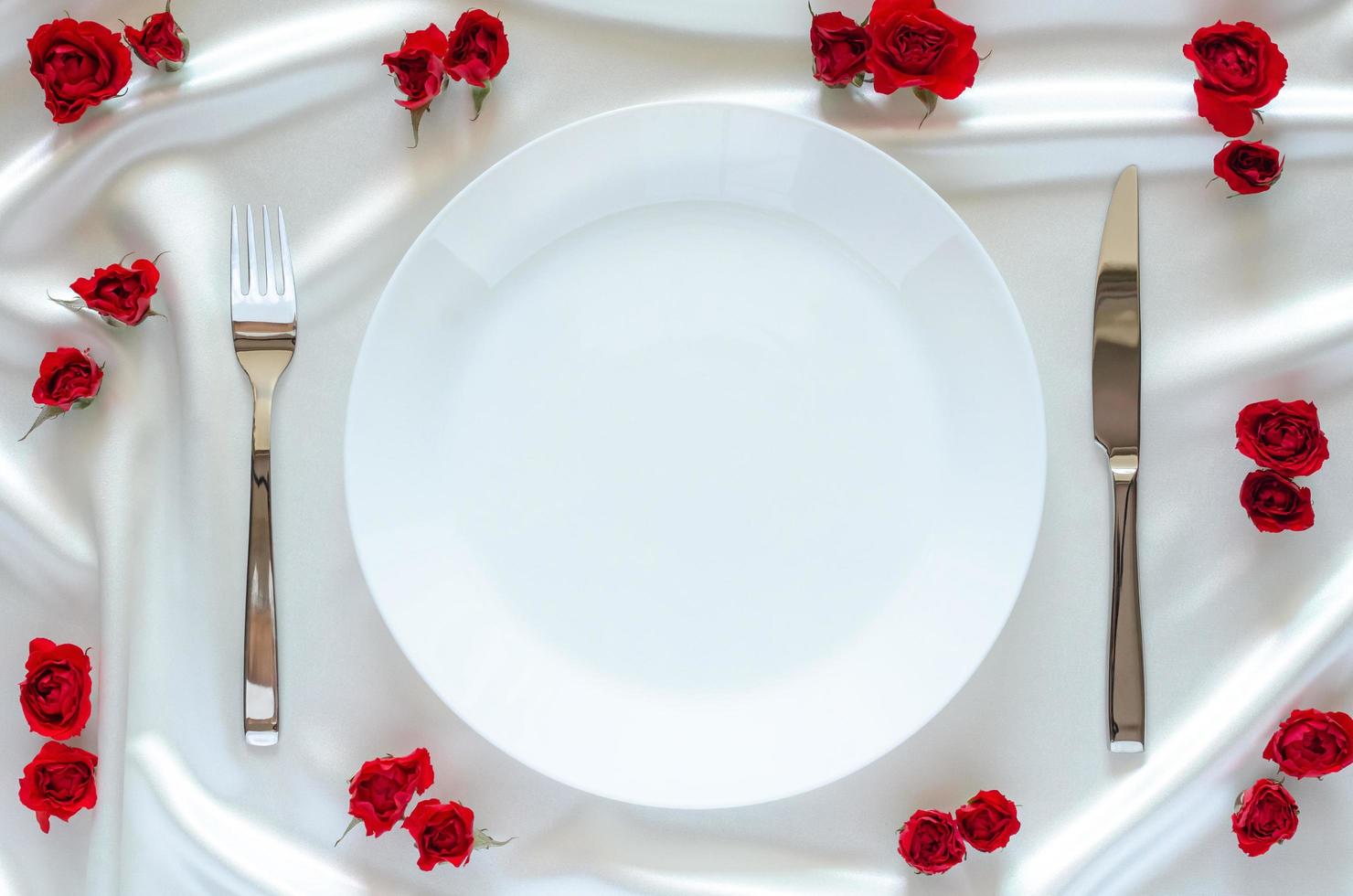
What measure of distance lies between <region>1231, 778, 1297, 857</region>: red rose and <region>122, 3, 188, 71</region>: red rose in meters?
1.16

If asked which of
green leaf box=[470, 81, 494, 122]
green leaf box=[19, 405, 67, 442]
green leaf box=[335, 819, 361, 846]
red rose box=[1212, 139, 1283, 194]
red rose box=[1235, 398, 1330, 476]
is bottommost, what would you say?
green leaf box=[335, 819, 361, 846]

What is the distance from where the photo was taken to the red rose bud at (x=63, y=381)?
2.73 feet

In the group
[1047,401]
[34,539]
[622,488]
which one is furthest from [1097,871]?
[34,539]

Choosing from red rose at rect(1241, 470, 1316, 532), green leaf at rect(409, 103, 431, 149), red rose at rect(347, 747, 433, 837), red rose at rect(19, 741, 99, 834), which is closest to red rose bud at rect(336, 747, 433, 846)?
red rose at rect(347, 747, 433, 837)

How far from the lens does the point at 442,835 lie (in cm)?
81

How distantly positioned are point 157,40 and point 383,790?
690 millimetres

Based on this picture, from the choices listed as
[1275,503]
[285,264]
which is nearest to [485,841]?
[285,264]

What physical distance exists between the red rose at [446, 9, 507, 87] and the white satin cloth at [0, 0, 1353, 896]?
4 cm

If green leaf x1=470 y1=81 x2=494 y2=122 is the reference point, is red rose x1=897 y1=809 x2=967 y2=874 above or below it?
below

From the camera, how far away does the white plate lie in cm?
82

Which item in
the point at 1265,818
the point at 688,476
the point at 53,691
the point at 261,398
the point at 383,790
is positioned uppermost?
the point at 261,398

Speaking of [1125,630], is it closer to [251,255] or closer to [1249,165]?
[1249,165]

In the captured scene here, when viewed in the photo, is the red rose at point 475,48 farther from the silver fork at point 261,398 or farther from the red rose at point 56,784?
the red rose at point 56,784

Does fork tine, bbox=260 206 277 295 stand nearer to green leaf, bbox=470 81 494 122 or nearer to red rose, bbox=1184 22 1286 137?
green leaf, bbox=470 81 494 122
